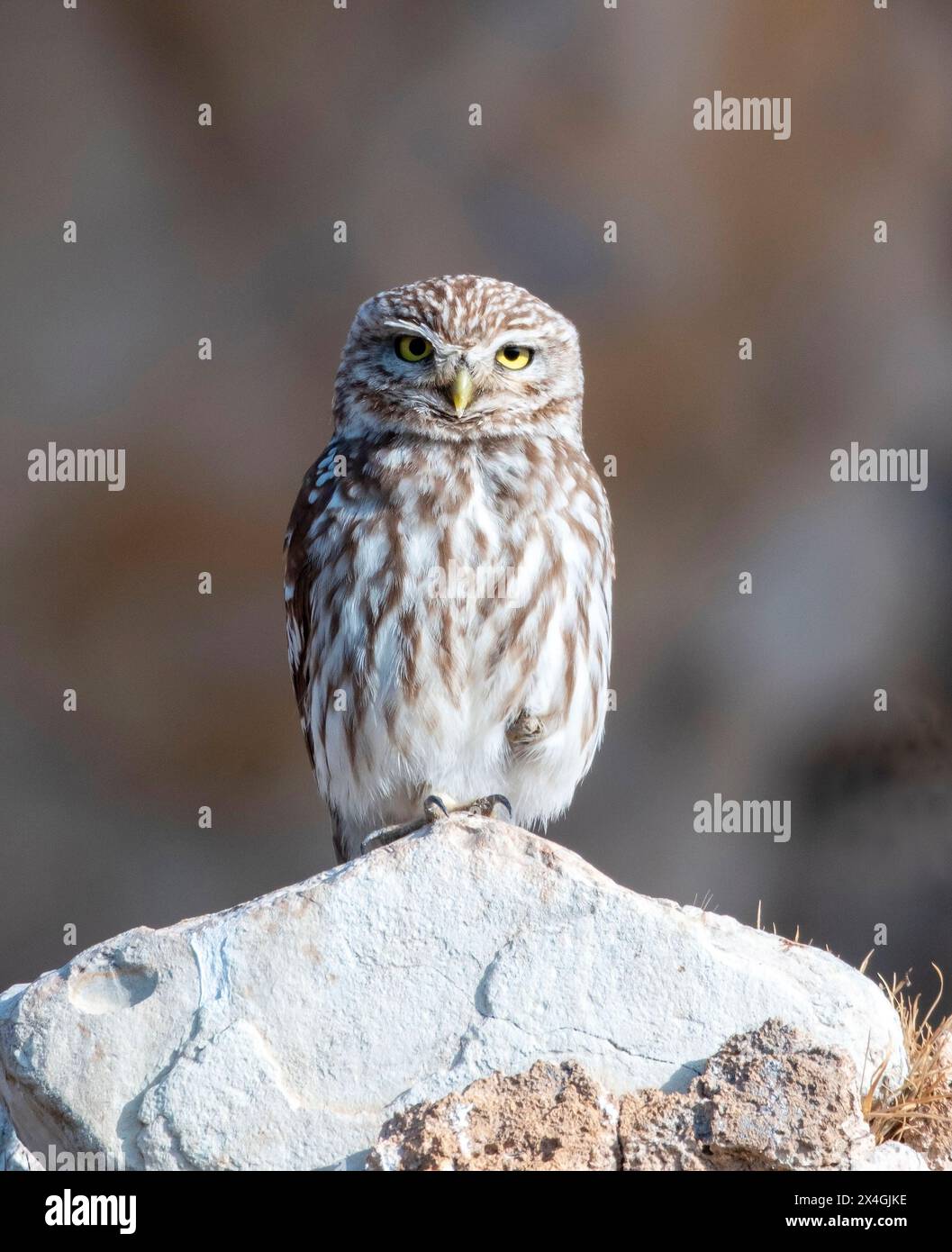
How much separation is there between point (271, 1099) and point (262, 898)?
1.42 ft

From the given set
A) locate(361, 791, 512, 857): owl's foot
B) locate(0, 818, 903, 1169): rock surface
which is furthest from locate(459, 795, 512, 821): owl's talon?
locate(0, 818, 903, 1169): rock surface

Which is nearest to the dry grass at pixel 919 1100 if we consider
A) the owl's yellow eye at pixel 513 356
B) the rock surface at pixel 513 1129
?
the rock surface at pixel 513 1129

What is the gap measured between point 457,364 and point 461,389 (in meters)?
0.08

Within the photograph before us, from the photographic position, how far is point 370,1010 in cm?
323

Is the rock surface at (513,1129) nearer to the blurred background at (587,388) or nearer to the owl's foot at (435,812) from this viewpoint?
the owl's foot at (435,812)

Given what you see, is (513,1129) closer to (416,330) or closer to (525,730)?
(525,730)

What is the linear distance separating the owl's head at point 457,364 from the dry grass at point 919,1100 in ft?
6.50

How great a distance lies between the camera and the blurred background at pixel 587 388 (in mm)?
7832

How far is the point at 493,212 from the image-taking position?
7.93m

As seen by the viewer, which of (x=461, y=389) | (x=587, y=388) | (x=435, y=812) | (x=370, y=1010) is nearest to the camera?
(x=370, y=1010)

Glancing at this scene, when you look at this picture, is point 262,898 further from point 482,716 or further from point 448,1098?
point 482,716

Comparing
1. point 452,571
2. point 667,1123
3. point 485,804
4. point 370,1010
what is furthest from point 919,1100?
point 452,571

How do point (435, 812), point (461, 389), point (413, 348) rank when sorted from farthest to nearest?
1. point (413, 348)
2. point (461, 389)
3. point (435, 812)
